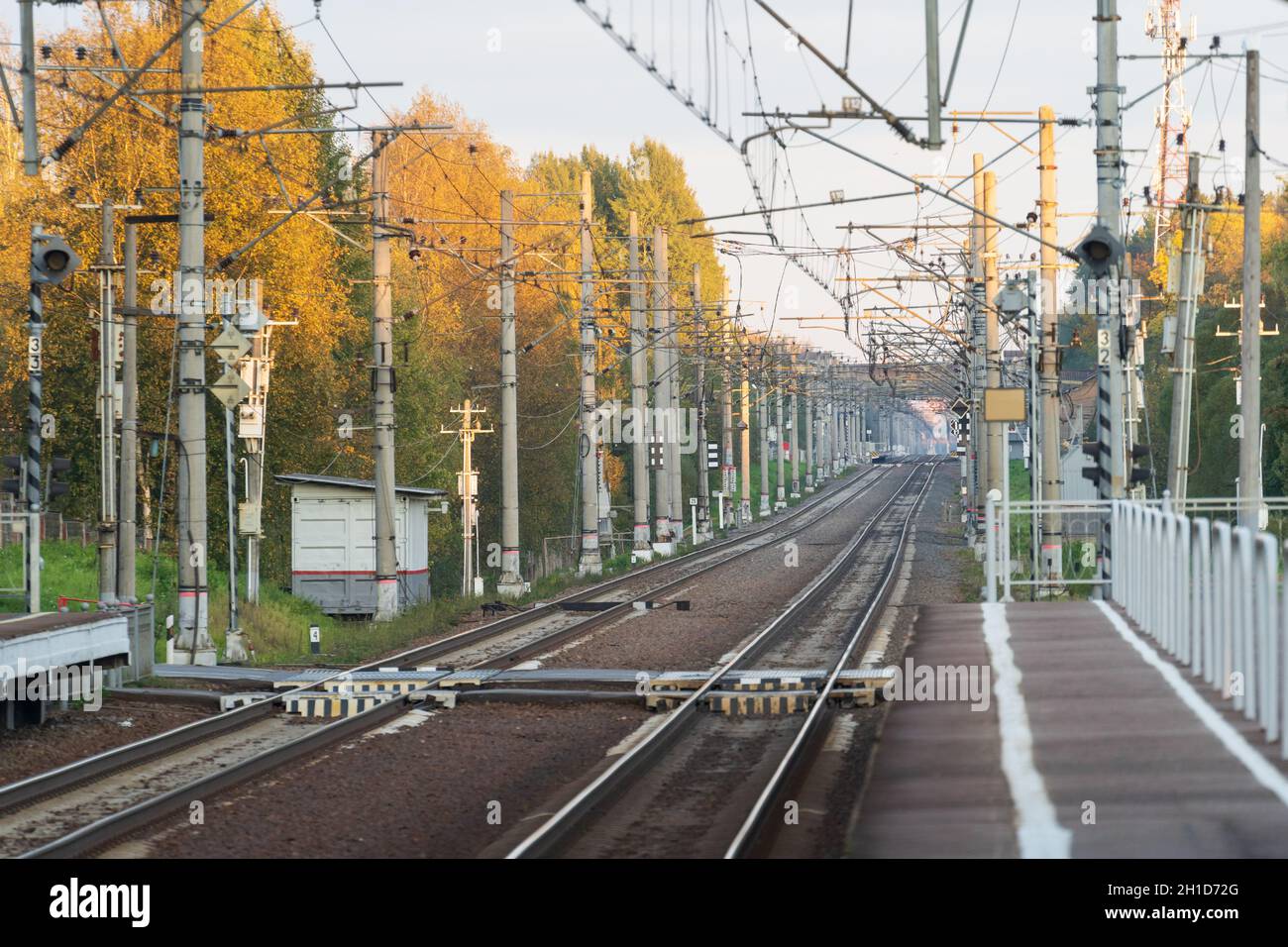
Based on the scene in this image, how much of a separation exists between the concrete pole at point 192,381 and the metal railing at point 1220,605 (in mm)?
12816

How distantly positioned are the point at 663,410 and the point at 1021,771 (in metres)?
45.8

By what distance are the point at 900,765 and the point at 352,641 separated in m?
17.9

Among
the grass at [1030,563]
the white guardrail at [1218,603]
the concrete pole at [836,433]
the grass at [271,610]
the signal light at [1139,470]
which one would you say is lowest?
the grass at [271,610]

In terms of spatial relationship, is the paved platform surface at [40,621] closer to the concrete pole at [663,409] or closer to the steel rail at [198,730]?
the steel rail at [198,730]

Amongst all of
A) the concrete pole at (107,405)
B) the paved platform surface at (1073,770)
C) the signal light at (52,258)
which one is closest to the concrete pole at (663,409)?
the concrete pole at (107,405)

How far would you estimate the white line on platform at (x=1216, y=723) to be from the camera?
9627 millimetres

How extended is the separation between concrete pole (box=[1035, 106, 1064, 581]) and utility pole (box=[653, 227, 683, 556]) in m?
21.5

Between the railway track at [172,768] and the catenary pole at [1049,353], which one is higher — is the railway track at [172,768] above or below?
below

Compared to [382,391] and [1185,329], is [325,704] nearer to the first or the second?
[382,391]

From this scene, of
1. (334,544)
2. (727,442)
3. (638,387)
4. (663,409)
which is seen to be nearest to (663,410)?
(663,409)

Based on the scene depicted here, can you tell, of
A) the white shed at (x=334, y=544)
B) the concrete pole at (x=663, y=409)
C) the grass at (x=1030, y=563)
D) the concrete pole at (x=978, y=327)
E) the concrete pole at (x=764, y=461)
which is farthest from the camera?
the concrete pole at (x=764, y=461)

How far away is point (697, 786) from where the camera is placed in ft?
47.2

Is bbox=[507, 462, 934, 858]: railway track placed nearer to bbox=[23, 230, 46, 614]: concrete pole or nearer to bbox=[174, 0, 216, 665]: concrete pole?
bbox=[174, 0, 216, 665]: concrete pole
